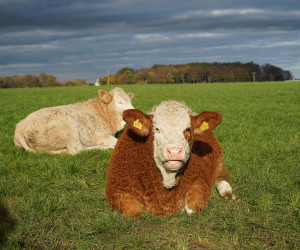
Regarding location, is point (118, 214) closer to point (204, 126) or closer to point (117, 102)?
point (204, 126)

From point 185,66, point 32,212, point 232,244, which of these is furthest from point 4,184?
point 185,66

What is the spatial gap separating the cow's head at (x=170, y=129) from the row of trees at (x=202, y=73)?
→ 272 feet

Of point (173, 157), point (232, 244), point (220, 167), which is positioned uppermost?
point (173, 157)

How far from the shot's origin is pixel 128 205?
4633mm

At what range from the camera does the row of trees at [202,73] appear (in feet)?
313

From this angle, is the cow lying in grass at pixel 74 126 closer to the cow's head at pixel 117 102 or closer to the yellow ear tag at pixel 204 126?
the cow's head at pixel 117 102

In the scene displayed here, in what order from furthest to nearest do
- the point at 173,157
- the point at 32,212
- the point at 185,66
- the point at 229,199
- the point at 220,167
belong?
1. the point at 185,66
2. the point at 220,167
3. the point at 229,199
4. the point at 32,212
5. the point at 173,157

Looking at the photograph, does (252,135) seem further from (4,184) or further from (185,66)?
(185,66)

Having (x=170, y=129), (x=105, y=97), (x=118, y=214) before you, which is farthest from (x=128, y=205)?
(x=105, y=97)

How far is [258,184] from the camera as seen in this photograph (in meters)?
6.14

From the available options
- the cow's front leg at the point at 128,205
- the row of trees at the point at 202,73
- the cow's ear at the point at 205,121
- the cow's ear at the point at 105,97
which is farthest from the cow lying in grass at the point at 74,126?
the row of trees at the point at 202,73

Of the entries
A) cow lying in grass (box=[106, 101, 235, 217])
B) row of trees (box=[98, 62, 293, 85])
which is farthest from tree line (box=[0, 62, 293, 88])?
cow lying in grass (box=[106, 101, 235, 217])

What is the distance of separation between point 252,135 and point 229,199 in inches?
217

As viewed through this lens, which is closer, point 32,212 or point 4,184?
point 32,212
